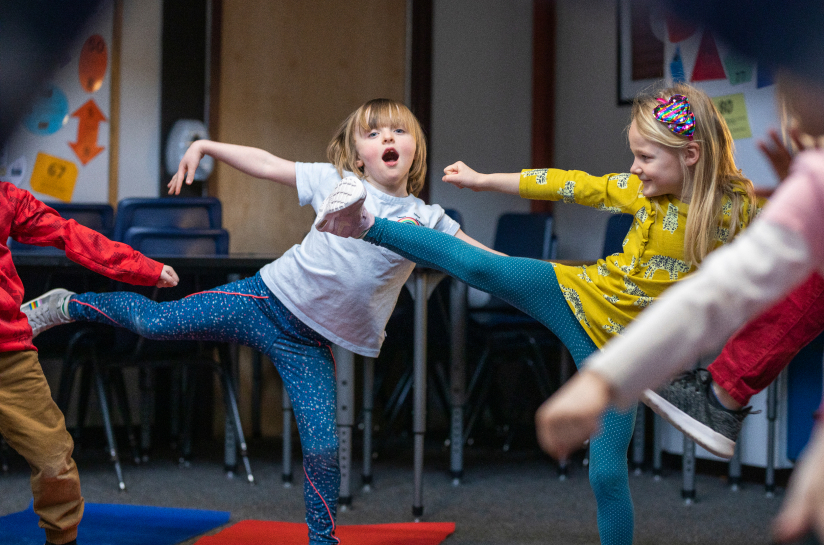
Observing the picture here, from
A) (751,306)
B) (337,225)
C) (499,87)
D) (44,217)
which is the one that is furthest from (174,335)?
(499,87)

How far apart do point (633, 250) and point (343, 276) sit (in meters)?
0.69

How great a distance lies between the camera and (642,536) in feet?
7.78

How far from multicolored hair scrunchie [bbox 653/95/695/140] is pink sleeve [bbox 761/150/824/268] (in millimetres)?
867

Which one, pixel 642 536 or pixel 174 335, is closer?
pixel 174 335

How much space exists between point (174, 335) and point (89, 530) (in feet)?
2.27

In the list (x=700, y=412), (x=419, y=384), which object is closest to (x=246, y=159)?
(x=419, y=384)

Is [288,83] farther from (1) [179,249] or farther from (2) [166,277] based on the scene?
(2) [166,277]

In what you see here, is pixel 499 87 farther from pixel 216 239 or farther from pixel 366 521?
pixel 366 521

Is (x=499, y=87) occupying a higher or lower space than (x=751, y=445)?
higher

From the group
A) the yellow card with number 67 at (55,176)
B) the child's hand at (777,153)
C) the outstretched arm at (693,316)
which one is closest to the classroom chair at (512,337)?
the child's hand at (777,153)

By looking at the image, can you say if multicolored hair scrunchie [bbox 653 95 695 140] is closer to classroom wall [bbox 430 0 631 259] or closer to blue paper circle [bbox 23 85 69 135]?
classroom wall [bbox 430 0 631 259]

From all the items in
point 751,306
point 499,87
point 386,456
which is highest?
point 499,87

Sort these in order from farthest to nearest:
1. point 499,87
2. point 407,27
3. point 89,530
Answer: point 499,87
point 407,27
point 89,530

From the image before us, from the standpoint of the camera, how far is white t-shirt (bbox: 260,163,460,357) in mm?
1937
